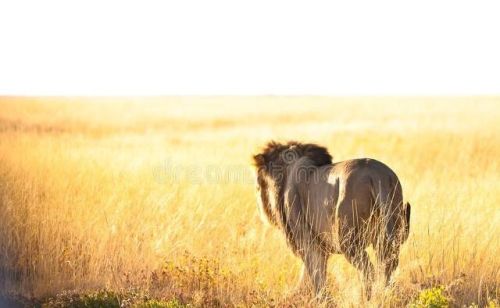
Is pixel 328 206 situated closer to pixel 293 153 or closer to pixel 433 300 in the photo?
pixel 293 153

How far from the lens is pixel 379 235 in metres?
5.51

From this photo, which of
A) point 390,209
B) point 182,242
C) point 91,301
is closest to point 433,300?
point 390,209

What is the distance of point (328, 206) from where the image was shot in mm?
5918

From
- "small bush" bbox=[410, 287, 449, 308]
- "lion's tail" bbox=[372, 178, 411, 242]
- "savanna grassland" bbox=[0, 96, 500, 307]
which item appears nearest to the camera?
"small bush" bbox=[410, 287, 449, 308]

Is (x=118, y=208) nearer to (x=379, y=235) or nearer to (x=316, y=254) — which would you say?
(x=316, y=254)

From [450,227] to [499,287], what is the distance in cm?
128

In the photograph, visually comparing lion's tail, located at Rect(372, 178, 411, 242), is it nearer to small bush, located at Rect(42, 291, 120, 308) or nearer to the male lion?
the male lion

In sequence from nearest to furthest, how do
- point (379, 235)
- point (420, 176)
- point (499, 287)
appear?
point (379, 235) → point (499, 287) → point (420, 176)

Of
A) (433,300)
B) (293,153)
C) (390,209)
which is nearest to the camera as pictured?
(433,300)

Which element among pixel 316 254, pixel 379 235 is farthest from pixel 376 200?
pixel 316 254

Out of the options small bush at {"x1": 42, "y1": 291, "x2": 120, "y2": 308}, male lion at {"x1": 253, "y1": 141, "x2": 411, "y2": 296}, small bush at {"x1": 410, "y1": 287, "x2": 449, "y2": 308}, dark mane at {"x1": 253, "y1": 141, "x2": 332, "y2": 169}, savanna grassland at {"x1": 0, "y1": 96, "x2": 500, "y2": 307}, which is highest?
dark mane at {"x1": 253, "y1": 141, "x2": 332, "y2": 169}

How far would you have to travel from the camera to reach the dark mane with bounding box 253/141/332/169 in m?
6.48

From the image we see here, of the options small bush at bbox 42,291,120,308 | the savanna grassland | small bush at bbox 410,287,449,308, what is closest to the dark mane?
the savanna grassland

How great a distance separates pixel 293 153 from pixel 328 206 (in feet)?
3.14
